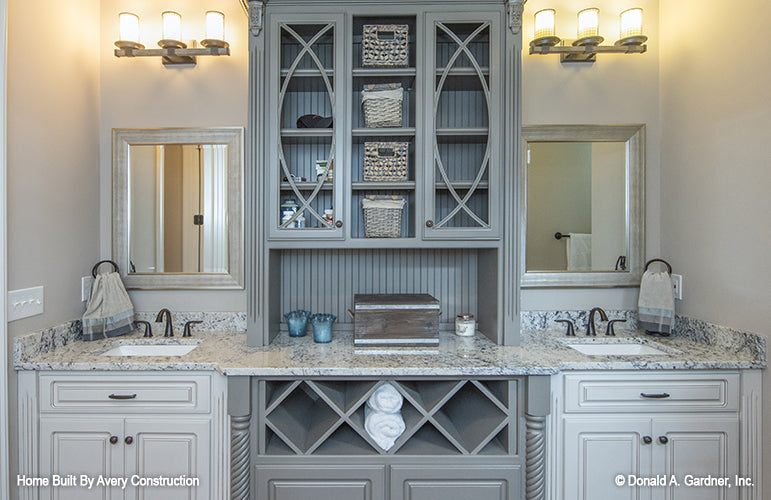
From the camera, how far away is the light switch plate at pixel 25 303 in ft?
5.68

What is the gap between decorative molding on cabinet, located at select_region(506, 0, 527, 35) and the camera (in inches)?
76.3

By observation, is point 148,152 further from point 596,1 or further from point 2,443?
point 596,1

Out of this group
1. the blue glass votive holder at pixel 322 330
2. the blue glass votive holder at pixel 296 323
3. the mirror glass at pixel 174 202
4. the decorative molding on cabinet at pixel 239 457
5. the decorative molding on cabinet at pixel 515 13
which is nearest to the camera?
the decorative molding on cabinet at pixel 239 457

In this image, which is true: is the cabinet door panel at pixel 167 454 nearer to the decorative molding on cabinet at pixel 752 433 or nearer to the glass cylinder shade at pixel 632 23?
the decorative molding on cabinet at pixel 752 433

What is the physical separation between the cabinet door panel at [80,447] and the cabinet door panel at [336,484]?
631 mm

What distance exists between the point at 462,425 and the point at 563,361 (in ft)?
1.67

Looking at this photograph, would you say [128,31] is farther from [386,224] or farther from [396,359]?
[396,359]

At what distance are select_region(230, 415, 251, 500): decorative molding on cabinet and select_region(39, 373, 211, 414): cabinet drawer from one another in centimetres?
17

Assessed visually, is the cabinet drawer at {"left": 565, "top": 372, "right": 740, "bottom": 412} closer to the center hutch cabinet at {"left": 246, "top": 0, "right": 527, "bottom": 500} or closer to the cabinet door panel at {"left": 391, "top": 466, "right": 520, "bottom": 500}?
the center hutch cabinet at {"left": 246, "top": 0, "right": 527, "bottom": 500}

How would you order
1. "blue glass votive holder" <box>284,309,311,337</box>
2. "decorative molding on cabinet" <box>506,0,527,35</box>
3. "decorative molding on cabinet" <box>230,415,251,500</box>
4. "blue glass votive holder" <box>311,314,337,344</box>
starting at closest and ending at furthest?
"decorative molding on cabinet" <box>230,415,251,500</box>
"decorative molding on cabinet" <box>506,0,527,35</box>
"blue glass votive holder" <box>311,314,337,344</box>
"blue glass votive holder" <box>284,309,311,337</box>

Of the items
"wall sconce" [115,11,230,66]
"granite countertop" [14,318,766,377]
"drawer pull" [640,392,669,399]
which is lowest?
"drawer pull" [640,392,669,399]

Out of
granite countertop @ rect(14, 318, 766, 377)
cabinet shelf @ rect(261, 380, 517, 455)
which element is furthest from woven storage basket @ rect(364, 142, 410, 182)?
cabinet shelf @ rect(261, 380, 517, 455)

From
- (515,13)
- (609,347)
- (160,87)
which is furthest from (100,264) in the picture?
(609,347)

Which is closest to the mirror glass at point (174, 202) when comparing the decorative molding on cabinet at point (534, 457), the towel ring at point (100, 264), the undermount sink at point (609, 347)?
the towel ring at point (100, 264)
